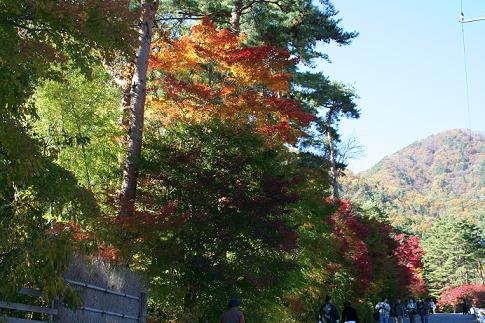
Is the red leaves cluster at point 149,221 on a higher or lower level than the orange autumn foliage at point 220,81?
lower

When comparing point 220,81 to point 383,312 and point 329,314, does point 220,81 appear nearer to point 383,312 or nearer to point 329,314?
point 329,314

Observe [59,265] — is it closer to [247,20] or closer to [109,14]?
[109,14]

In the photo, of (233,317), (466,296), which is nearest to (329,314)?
(233,317)

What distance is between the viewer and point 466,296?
8912 cm

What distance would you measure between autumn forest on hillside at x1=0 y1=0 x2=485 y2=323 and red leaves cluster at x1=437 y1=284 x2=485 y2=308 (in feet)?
200

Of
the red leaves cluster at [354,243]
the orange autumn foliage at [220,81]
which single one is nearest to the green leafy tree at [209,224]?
the orange autumn foliage at [220,81]

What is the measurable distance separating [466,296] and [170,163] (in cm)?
8293

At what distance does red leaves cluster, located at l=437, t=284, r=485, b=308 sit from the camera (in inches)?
3484

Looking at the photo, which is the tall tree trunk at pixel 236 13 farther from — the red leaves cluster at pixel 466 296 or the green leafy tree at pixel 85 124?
the red leaves cluster at pixel 466 296

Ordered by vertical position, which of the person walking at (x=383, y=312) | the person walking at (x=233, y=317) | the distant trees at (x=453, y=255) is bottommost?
the person walking at (x=233, y=317)

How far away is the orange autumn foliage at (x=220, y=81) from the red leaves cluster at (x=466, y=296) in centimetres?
Result: 7368

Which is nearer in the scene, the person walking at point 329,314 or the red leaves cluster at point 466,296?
the person walking at point 329,314

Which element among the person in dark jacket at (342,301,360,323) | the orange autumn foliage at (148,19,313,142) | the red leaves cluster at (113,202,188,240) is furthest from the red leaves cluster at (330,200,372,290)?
the red leaves cluster at (113,202,188,240)

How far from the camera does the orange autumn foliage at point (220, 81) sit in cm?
2169
